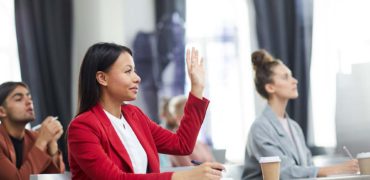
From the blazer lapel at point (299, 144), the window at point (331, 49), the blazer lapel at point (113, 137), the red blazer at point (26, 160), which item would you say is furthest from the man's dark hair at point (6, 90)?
the window at point (331, 49)

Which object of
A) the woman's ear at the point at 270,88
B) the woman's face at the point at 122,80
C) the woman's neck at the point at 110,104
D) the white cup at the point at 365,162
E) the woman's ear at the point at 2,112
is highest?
the woman's face at the point at 122,80

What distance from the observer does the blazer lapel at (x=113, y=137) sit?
1.99m

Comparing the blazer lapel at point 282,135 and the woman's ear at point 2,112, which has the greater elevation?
the woman's ear at point 2,112

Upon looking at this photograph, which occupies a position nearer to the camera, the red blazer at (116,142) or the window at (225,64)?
the red blazer at (116,142)

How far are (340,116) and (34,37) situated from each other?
3.63 metres

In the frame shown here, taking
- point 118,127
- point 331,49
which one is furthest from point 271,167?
point 331,49

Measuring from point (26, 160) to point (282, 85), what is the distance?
130 cm

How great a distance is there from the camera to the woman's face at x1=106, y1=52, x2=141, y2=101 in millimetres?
2070

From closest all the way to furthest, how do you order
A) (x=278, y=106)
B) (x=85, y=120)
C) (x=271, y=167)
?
(x=85, y=120), (x=271, y=167), (x=278, y=106)

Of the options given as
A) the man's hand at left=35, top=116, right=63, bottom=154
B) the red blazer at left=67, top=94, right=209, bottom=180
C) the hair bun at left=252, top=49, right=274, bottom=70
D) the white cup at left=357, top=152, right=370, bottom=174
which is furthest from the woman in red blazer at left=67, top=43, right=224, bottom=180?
the man's hand at left=35, top=116, right=63, bottom=154

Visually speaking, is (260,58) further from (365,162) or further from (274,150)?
(365,162)

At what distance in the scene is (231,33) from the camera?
6398 millimetres

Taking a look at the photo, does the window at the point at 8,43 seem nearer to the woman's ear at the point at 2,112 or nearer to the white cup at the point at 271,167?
the woman's ear at the point at 2,112

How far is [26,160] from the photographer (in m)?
3.33
